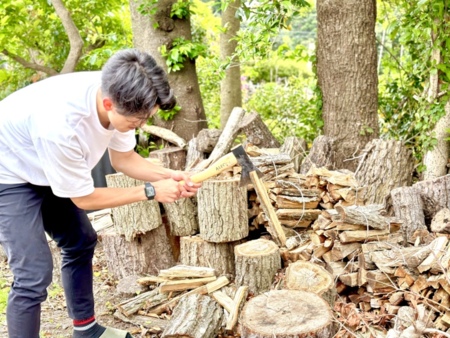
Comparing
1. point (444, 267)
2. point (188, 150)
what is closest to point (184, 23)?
point (188, 150)

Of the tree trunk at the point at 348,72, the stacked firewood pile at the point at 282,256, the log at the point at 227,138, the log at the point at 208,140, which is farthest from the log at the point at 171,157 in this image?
the tree trunk at the point at 348,72

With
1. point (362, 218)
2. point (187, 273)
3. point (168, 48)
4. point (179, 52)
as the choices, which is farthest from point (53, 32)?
point (362, 218)

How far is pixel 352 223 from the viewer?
10.6 ft

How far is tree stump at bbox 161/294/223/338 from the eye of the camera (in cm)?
287

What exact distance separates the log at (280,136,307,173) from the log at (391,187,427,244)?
3.25ft

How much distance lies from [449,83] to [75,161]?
3.53 m

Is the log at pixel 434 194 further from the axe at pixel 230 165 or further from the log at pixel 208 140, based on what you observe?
the log at pixel 208 140

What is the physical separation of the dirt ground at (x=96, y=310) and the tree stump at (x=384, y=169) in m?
2.15

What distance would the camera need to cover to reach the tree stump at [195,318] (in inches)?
113

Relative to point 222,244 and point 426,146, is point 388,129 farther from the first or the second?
point 222,244

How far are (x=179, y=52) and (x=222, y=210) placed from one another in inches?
82.8

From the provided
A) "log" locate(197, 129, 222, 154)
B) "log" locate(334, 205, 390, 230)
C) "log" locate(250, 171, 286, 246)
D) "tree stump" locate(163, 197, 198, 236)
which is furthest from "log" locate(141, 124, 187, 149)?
"log" locate(334, 205, 390, 230)

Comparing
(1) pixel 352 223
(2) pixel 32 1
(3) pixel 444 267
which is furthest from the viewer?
(2) pixel 32 1

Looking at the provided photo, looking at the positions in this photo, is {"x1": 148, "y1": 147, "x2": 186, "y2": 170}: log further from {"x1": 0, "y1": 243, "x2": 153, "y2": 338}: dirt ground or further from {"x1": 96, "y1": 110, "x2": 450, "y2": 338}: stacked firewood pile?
{"x1": 0, "y1": 243, "x2": 153, "y2": 338}: dirt ground
